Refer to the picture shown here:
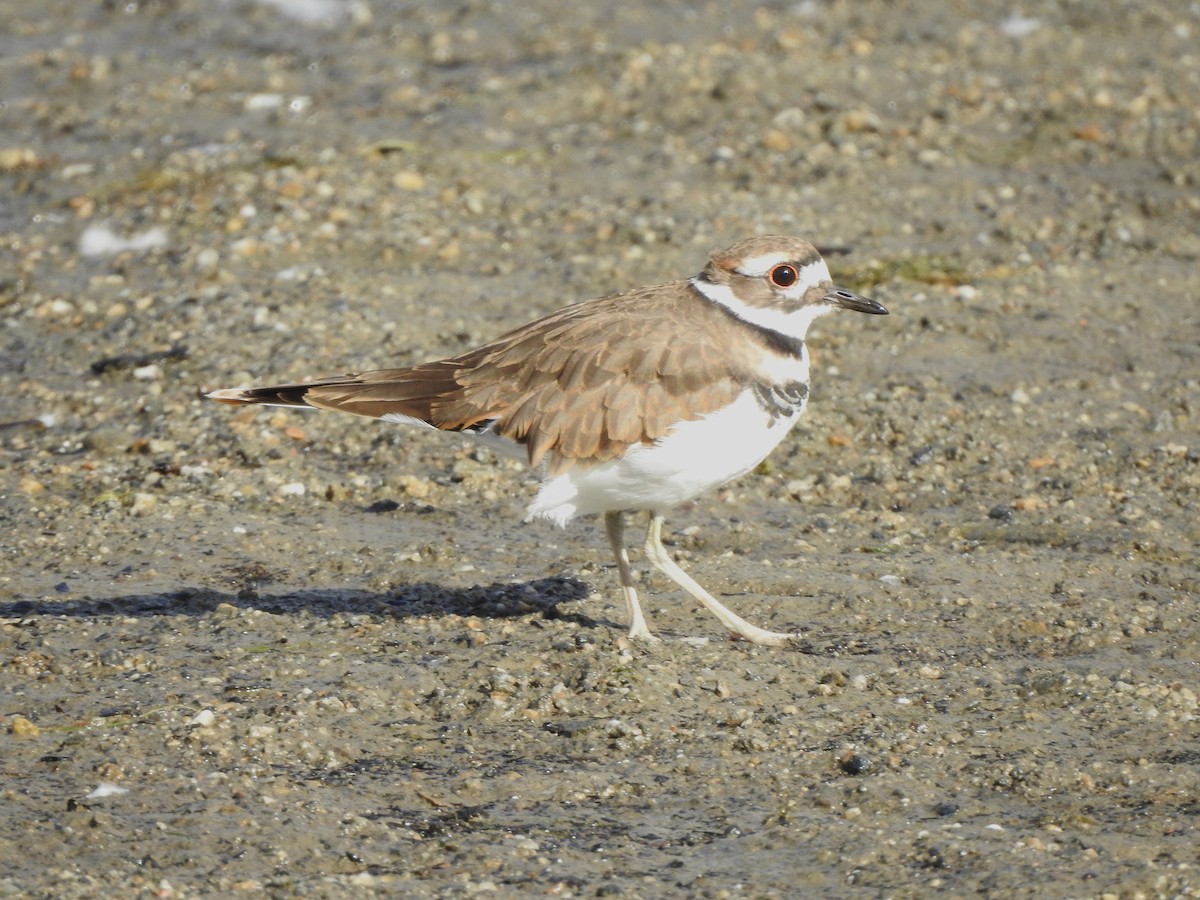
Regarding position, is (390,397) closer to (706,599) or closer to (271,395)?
(271,395)

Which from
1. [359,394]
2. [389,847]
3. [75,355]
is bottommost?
[75,355]

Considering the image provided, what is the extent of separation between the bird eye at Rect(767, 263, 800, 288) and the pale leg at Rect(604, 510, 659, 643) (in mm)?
1148

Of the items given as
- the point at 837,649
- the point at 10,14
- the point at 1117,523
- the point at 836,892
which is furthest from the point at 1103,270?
the point at 10,14

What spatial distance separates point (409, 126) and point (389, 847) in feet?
24.6

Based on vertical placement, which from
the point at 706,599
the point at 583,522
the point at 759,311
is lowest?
the point at 583,522

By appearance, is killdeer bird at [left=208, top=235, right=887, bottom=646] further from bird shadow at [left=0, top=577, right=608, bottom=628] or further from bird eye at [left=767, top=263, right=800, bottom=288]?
bird shadow at [left=0, top=577, right=608, bottom=628]

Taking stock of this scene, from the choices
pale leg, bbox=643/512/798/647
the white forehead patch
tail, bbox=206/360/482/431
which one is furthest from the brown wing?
pale leg, bbox=643/512/798/647

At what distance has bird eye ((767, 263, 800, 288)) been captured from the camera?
248 inches

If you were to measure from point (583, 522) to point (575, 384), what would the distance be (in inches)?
67.7

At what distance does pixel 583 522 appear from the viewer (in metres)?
7.70

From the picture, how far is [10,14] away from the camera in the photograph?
45.3ft

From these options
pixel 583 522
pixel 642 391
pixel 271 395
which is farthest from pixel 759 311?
pixel 271 395

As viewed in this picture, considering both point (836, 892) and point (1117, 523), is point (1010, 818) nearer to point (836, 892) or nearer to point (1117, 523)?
point (836, 892)

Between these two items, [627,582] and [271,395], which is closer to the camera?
[271,395]
